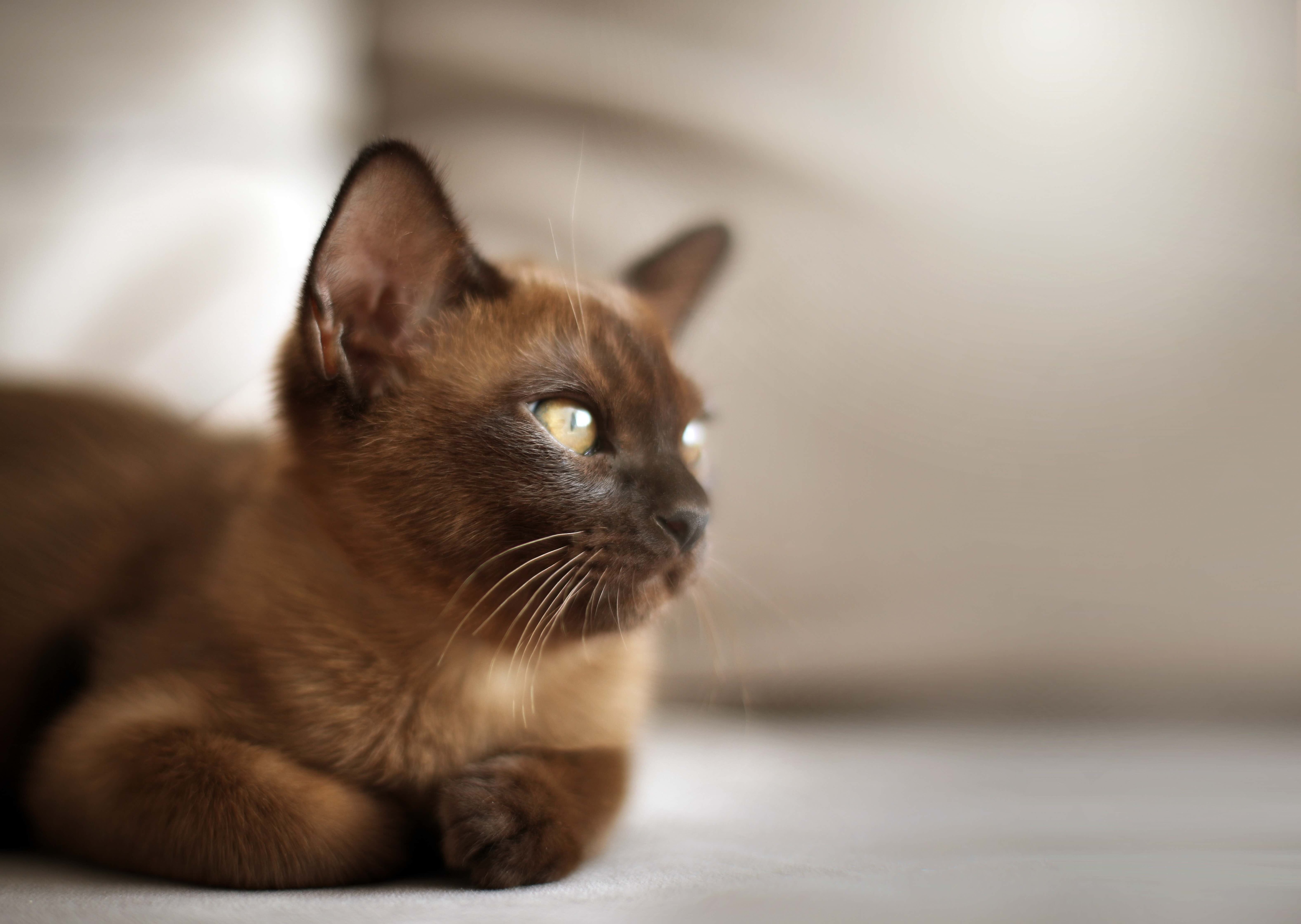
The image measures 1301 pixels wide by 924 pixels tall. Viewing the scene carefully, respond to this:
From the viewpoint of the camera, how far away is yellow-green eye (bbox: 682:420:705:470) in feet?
3.50

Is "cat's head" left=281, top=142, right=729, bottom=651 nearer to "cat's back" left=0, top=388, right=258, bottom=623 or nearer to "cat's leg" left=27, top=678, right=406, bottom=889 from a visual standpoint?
"cat's leg" left=27, top=678, right=406, bottom=889

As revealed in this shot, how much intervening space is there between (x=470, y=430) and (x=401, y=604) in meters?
0.19

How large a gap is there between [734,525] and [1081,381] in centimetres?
60

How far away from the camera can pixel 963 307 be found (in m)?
1.38

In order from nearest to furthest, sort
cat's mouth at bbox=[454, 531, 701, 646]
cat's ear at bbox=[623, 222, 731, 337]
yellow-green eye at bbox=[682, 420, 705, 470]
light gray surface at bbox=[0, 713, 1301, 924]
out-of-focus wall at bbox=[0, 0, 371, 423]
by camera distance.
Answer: light gray surface at bbox=[0, 713, 1301, 924] < cat's mouth at bbox=[454, 531, 701, 646] < yellow-green eye at bbox=[682, 420, 705, 470] < cat's ear at bbox=[623, 222, 731, 337] < out-of-focus wall at bbox=[0, 0, 371, 423]

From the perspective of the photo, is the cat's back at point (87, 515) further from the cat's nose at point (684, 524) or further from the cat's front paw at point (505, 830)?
the cat's nose at point (684, 524)

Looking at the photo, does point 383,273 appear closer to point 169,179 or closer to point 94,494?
point 94,494

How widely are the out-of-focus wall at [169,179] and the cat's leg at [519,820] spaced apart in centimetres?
83

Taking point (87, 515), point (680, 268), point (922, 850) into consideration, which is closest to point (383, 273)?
point (680, 268)

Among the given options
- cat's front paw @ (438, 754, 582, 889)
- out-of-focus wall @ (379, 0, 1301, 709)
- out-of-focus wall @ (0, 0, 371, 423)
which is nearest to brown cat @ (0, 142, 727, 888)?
cat's front paw @ (438, 754, 582, 889)

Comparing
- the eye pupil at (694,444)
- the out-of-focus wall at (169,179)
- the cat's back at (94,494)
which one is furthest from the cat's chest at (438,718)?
the out-of-focus wall at (169,179)

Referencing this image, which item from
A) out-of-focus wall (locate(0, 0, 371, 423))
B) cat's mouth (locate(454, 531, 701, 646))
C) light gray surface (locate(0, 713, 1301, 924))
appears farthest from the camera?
out-of-focus wall (locate(0, 0, 371, 423))

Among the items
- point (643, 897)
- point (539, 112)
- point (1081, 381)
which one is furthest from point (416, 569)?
point (539, 112)

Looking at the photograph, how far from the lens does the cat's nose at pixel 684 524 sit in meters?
0.88
